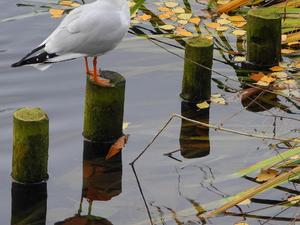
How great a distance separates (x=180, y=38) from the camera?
965cm

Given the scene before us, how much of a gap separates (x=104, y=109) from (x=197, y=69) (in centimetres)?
120

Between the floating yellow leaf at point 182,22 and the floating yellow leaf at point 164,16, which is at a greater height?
the floating yellow leaf at point 164,16

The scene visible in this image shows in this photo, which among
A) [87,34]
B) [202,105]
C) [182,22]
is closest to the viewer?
[87,34]

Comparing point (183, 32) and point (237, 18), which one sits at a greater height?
point (237, 18)

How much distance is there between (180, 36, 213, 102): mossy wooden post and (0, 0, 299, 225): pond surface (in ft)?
0.60

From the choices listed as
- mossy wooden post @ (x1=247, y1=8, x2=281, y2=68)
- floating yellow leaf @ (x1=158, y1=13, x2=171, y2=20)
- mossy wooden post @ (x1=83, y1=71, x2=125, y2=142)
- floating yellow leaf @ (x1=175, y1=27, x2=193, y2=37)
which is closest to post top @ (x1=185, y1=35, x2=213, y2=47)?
mossy wooden post @ (x1=247, y1=8, x2=281, y2=68)

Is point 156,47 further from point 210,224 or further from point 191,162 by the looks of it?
point 210,224

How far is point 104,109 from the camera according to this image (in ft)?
23.4

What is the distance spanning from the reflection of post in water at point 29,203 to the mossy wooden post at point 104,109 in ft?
2.31

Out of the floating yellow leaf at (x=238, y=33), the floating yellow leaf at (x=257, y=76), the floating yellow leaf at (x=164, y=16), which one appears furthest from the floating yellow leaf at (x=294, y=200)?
the floating yellow leaf at (x=164, y=16)

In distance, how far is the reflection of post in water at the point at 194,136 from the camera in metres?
7.49

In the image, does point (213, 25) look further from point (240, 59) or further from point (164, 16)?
point (240, 59)

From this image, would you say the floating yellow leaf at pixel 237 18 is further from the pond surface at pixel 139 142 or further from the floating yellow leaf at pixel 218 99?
the floating yellow leaf at pixel 218 99

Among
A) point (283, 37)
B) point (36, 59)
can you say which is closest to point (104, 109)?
point (36, 59)
